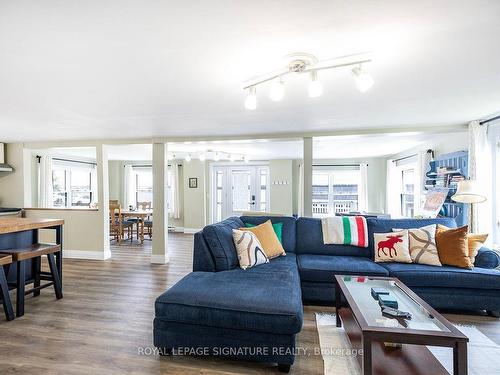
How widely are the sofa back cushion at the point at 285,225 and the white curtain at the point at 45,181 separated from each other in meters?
5.36

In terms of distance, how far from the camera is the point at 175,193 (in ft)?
25.6

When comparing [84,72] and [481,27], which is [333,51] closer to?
[481,27]

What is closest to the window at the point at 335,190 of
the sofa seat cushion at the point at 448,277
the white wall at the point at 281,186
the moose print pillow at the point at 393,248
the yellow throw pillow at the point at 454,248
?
the white wall at the point at 281,186

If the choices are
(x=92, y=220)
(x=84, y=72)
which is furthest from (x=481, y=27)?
(x=92, y=220)

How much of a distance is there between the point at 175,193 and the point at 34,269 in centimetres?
466

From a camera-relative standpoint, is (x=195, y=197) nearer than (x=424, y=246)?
No

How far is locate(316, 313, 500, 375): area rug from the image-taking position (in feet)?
6.09

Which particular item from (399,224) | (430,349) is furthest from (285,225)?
(430,349)

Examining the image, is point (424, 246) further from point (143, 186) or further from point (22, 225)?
point (143, 186)

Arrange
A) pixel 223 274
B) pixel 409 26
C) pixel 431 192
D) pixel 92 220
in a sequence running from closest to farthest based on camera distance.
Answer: pixel 409 26 < pixel 223 274 < pixel 431 192 < pixel 92 220

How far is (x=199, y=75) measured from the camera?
2100 millimetres

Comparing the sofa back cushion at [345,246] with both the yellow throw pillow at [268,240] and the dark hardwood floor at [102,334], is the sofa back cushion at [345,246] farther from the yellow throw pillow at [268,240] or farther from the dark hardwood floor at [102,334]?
the dark hardwood floor at [102,334]

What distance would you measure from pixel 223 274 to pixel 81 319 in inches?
56.6

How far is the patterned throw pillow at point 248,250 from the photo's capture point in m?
2.66
